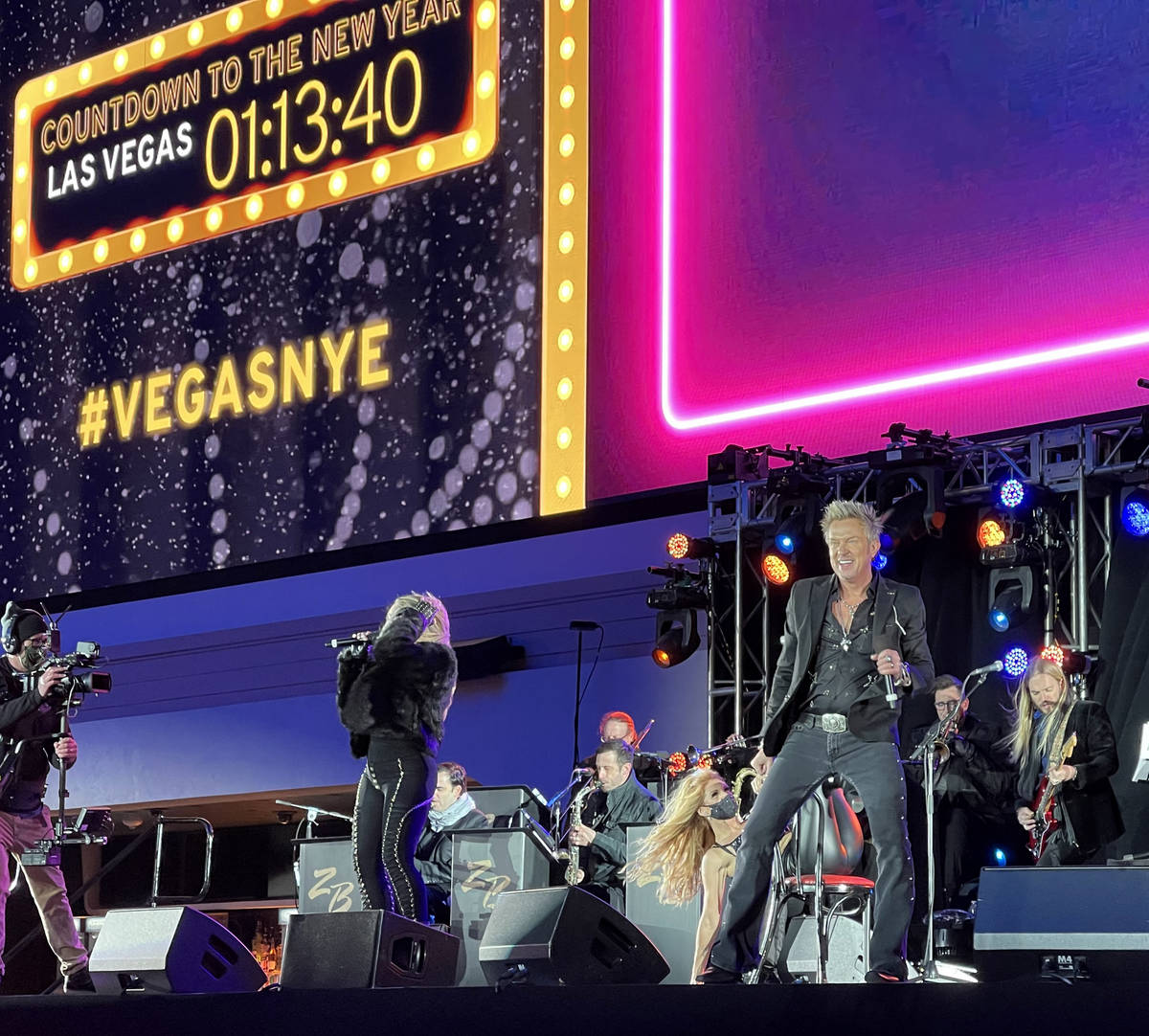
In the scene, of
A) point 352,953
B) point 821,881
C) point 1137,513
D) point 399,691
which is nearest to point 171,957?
point 352,953

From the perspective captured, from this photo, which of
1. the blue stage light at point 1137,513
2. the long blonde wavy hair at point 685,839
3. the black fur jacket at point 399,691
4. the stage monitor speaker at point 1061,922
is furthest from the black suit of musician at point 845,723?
the blue stage light at point 1137,513

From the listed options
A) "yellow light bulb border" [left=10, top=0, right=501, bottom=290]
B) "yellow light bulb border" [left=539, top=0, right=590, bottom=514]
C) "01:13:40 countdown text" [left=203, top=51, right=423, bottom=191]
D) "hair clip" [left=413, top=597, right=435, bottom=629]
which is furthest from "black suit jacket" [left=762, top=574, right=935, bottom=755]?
"01:13:40 countdown text" [left=203, top=51, right=423, bottom=191]

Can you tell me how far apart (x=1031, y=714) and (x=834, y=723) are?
290cm

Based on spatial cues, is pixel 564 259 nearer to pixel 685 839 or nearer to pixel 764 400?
pixel 764 400

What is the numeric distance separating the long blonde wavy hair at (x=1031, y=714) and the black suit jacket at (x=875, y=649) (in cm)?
243

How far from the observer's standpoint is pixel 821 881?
579 cm

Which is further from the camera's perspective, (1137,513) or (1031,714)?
(1137,513)

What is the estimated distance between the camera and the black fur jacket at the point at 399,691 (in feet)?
20.2

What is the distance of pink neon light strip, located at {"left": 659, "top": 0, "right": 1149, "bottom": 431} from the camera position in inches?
338

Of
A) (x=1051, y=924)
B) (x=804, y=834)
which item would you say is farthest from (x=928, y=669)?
(x=1051, y=924)

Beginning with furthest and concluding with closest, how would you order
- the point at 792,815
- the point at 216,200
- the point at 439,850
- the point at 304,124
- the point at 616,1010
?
the point at 216,200 < the point at 304,124 < the point at 439,850 < the point at 792,815 < the point at 616,1010

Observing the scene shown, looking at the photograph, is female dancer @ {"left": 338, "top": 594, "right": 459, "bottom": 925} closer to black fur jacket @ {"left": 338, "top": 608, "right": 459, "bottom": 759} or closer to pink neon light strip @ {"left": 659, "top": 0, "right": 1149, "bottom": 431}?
black fur jacket @ {"left": 338, "top": 608, "right": 459, "bottom": 759}

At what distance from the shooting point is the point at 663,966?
4840 millimetres

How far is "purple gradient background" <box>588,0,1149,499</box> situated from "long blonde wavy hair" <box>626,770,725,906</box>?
301 centimetres
